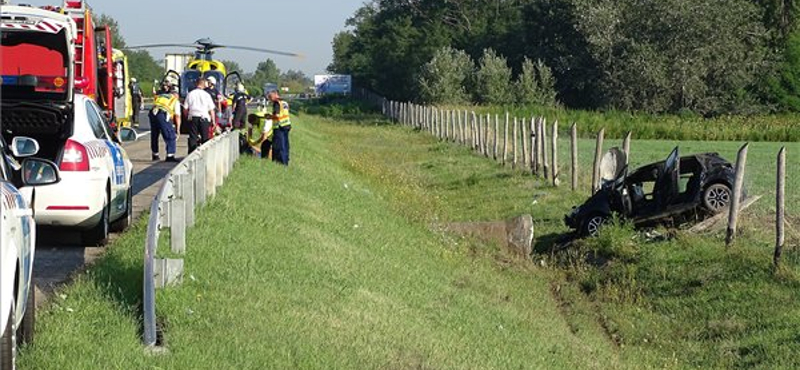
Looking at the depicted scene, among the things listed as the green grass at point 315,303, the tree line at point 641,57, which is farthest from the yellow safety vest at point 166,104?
the tree line at point 641,57

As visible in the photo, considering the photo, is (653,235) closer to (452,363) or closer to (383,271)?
(383,271)

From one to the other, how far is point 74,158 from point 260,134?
394 inches

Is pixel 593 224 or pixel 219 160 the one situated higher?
pixel 219 160

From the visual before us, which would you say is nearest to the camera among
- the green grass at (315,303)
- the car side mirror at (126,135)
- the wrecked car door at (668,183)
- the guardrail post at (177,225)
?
the green grass at (315,303)

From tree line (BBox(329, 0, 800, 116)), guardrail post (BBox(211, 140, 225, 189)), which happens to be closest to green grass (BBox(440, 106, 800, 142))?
tree line (BBox(329, 0, 800, 116))

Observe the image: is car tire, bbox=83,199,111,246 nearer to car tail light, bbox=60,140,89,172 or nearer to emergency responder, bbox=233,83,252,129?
car tail light, bbox=60,140,89,172

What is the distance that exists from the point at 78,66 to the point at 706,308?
11877 millimetres

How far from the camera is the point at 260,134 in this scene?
21.7 m

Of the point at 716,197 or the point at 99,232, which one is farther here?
the point at 716,197

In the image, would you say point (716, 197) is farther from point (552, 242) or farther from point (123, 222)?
point (123, 222)

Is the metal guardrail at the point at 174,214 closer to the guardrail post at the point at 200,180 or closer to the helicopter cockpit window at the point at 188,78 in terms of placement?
the guardrail post at the point at 200,180

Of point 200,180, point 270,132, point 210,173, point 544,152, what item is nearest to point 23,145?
point 200,180

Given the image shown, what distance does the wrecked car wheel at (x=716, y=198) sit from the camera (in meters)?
A: 17.0

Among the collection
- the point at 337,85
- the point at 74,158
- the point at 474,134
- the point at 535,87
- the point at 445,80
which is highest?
the point at 445,80
